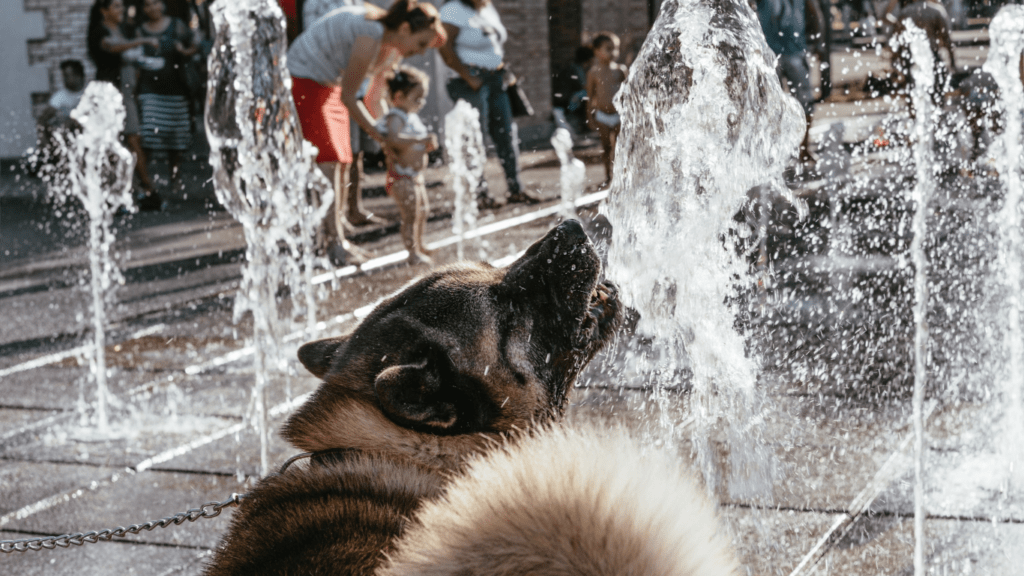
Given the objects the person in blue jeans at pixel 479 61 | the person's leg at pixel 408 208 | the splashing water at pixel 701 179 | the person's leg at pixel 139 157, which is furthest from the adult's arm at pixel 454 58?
the splashing water at pixel 701 179

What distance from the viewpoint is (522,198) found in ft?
41.1

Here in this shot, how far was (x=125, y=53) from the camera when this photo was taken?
13.2m

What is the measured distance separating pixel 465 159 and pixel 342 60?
5.00 metres

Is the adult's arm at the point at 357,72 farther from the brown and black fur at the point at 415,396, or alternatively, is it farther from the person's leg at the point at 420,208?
the brown and black fur at the point at 415,396

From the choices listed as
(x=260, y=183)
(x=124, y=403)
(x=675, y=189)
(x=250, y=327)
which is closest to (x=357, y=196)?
(x=260, y=183)

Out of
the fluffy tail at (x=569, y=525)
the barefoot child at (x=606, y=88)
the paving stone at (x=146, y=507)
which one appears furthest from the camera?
the barefoot child at (x=606, y=88)

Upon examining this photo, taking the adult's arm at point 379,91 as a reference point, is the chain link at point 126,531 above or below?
below

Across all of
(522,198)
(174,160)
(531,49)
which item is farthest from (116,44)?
(531,49)

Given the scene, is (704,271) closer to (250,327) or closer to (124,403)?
(124,403)

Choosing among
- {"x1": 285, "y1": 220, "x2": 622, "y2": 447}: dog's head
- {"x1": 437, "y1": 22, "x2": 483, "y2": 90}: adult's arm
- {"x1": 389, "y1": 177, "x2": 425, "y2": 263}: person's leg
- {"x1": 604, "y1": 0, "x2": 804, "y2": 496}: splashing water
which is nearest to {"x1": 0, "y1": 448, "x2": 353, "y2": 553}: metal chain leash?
{"x1": 285, "y1": 220, "x2": 622, "y2": 447}: dog's head

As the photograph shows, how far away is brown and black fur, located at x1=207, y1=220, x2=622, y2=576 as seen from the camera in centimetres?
225

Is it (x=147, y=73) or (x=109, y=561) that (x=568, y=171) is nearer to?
(x=147, y=73)

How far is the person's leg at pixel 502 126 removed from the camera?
1166cm

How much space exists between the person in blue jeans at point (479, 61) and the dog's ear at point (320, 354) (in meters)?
8.69
